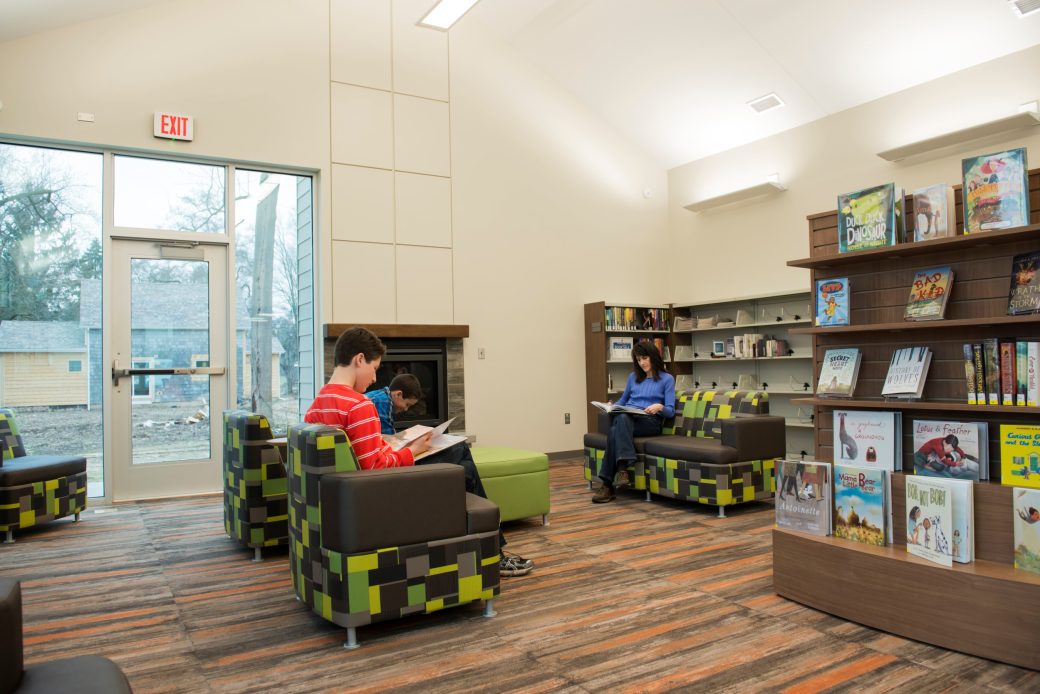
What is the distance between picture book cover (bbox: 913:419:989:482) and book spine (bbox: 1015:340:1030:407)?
0.17 meters

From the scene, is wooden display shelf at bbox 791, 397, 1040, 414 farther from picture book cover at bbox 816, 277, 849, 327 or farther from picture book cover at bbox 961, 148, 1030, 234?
picture book cover at bbox 961, 148, 1030, 234

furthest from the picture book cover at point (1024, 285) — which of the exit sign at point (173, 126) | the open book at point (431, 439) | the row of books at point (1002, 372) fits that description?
the exit sign at point (173, 126)

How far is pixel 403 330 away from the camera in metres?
6.71

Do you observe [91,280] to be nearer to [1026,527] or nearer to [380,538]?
[380,538]

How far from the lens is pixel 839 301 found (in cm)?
319

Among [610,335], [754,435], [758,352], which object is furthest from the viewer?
[610,335]

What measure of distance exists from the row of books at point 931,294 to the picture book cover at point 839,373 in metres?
0.15

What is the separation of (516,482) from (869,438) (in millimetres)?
2189

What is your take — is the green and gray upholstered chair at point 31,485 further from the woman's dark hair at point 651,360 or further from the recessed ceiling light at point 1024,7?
the recessed ceiling light at point 1024,7

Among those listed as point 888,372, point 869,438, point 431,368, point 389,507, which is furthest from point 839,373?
point 431,368

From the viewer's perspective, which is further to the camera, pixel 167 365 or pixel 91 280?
pixel 167 365

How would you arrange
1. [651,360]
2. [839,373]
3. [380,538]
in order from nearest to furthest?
[380,538], [839,373], [651,360]

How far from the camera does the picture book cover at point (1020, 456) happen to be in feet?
8.38

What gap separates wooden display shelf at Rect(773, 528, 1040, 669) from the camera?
237cm
